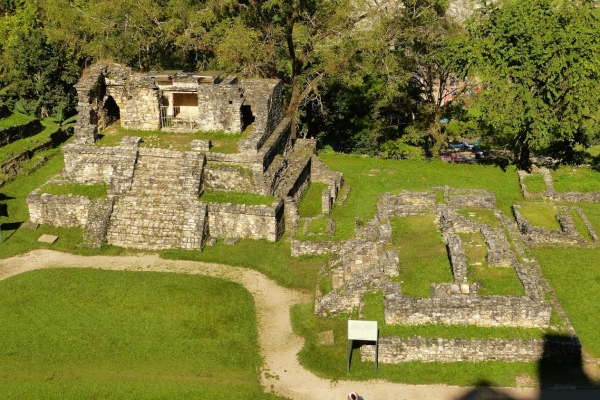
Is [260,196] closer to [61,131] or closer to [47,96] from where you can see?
[61,131]

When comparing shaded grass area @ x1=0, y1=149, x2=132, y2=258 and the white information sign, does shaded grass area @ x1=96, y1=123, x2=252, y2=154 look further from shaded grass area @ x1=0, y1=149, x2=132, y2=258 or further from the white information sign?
the white information sign

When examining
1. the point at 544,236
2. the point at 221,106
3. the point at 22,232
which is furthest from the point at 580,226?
the point at 22,232

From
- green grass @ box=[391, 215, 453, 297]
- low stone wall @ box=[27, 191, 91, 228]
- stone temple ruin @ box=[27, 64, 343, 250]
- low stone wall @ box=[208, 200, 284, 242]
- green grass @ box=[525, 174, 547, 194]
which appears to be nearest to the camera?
green grass @ box=[391, 215, 453, 297]

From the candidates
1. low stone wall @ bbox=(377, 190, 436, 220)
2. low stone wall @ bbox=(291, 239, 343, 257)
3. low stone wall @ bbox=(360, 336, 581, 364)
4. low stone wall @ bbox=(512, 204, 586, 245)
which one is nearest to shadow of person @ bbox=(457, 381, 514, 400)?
low stone wall @ bbox=(360, 336, 581, 364)

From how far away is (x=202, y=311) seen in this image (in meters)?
24.1

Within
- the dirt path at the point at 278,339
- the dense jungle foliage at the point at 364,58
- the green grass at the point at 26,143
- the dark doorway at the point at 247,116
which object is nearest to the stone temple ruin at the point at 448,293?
the dirt path at the point at 278,339

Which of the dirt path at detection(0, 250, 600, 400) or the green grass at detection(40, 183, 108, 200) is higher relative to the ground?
the green grass at detection(40, 183, 108, 200)

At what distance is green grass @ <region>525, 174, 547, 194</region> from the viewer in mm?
32750

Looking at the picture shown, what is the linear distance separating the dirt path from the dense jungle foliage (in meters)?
14.7

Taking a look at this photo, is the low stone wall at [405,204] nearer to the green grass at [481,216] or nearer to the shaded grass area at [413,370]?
the green grass at [481,216]

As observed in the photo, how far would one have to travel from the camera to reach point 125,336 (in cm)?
2262

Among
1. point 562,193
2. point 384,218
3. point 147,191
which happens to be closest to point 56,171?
point 147,191

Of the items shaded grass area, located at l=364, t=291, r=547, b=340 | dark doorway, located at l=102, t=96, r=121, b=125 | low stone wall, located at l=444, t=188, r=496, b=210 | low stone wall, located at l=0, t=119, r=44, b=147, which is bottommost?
shaded grass area, located at l=364, t=291, r=547, b=340

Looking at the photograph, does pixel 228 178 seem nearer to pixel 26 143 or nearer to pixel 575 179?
pixel 26 143
